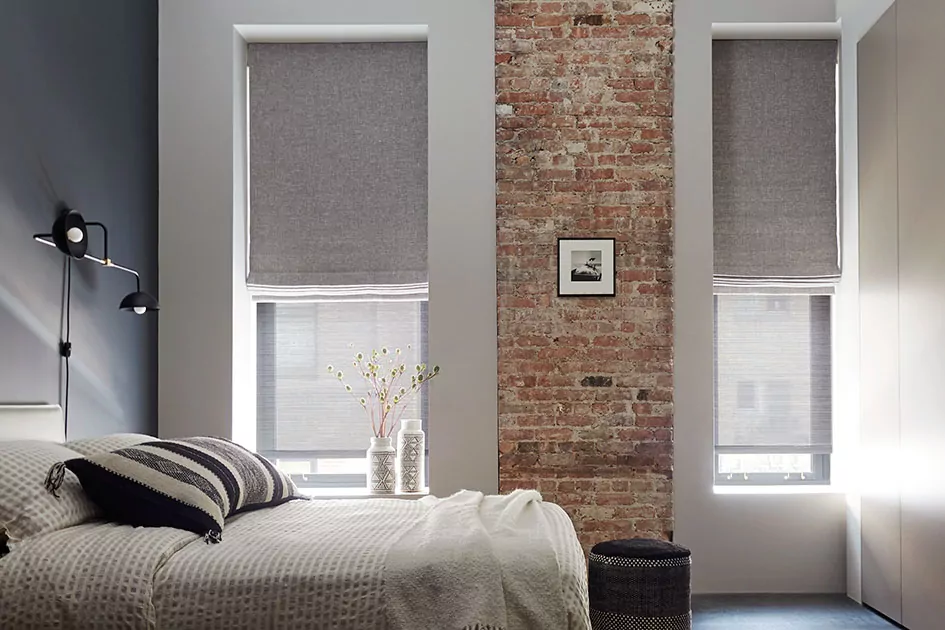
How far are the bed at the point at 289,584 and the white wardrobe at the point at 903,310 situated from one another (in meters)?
2.11

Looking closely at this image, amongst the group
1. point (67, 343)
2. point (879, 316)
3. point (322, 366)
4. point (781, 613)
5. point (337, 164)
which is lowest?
point (781, 613)

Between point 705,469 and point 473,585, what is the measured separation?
2.78 meters

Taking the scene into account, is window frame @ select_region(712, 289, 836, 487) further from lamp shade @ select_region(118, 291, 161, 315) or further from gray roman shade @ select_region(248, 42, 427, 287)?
lamp shade @ select_region(118, 291, 161, 315)

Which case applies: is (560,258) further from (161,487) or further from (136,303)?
(161,487)

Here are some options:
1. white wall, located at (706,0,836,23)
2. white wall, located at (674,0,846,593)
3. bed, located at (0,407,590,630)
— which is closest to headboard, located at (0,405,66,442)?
bed, located at (0,407,590,630)

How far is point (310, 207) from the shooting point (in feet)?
17.3

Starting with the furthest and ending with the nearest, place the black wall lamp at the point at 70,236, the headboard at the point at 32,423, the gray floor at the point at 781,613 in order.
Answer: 1. the gray floor at the point at 781,613
2. the black wall lamp at the point at 70,236
3. the headboard at the point at 32,423

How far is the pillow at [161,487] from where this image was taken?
2855 millimetres

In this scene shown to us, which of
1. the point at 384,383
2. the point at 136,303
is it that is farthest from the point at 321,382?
the point at 136,303

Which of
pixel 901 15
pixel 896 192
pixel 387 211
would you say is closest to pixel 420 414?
pixel 387 211

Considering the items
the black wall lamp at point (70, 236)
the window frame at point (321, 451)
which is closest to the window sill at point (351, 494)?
the window frame at point (321, 451)

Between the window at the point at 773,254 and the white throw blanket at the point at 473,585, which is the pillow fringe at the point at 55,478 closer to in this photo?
the white throw blanket at the point at 473,585

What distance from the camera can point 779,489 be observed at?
512 cm

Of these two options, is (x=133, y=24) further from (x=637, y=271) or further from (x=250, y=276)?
(x=637, y=271)
